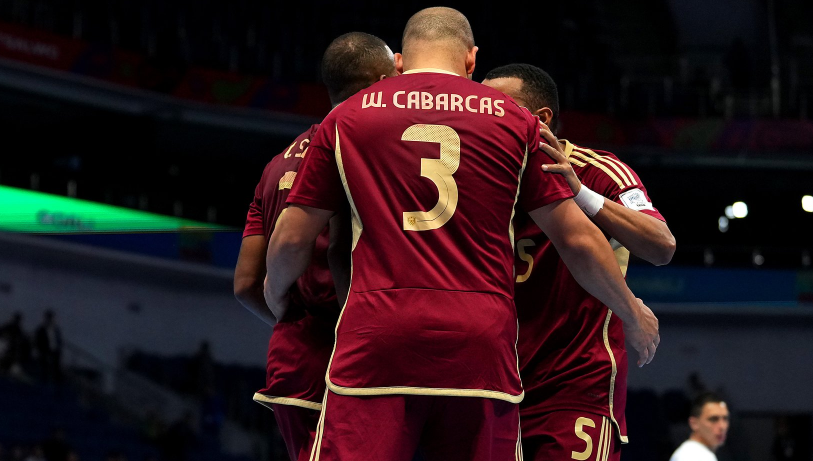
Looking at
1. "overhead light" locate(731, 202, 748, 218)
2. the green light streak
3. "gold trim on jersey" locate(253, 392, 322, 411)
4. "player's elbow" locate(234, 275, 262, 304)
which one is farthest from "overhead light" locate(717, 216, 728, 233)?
"gold trim on jersey" locate(253, 392, 322, 411)

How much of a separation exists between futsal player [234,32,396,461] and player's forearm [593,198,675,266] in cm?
96

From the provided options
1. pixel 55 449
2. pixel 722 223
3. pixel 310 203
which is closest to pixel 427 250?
pixel 310 203

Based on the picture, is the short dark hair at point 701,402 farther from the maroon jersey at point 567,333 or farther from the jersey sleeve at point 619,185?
the jersey sleeve at point 619,185

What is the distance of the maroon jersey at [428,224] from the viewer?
255cm

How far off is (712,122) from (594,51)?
11.8 ft

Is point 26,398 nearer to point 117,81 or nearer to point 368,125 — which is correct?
point 117,81

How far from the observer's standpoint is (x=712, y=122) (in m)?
21.5

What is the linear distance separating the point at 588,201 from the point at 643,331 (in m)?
0.47

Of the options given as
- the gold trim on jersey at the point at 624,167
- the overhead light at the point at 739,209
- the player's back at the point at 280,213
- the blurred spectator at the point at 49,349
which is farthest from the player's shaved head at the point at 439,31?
the overhead light at the point at 739,209

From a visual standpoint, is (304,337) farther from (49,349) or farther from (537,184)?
(49,349)

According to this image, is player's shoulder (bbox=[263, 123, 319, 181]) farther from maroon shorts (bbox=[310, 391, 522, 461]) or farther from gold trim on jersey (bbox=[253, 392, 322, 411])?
maroon shorts (bbox=[310, 391, 522, 461])

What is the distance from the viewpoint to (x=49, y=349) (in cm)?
1570

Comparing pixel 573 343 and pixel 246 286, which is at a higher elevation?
pixel 246 286

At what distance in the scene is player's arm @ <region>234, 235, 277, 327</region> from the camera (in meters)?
3.52
